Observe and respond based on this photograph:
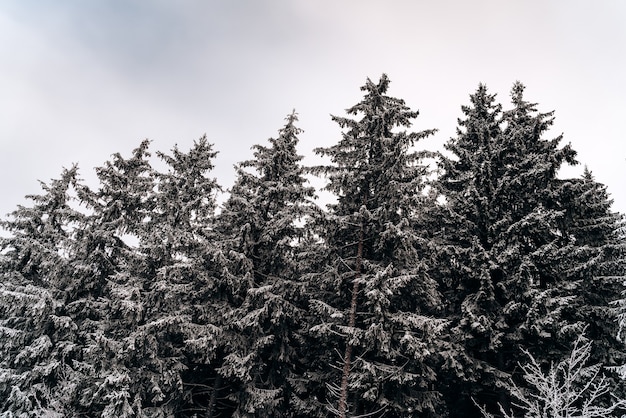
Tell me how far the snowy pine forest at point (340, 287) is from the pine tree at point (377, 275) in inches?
3.2

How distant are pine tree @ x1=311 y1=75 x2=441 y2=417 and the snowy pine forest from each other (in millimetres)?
80

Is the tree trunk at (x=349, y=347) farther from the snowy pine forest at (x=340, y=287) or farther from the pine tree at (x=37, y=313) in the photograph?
the pine tree at (x=37, y=313)

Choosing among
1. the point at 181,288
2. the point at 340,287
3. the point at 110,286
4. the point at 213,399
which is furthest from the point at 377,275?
the point at 110,286

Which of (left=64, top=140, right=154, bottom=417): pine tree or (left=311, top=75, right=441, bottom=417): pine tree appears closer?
(left=311, top=75, right=441, bottom=417): pine tree

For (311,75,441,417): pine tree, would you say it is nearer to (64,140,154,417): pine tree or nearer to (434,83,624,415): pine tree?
(434,83,624,415): pine tree

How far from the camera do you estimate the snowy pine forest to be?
13133mm

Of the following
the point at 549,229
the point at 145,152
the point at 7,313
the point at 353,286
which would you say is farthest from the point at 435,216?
the point at 7,313

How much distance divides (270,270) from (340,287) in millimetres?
3634

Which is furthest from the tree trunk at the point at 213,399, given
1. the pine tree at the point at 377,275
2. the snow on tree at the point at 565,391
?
the snow on tree at the point at 565,391

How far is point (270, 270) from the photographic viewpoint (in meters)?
16.5

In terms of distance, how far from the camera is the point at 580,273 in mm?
15586

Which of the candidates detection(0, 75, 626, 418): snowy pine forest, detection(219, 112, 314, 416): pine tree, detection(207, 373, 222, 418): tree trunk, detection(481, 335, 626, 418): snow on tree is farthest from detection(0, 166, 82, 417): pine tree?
detection(481, 335, 626, 418): snow on tree

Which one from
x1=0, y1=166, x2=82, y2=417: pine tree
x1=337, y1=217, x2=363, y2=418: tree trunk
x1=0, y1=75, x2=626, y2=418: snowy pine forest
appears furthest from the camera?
x1=0, y1=166, x2=82, y2=417: pine tree

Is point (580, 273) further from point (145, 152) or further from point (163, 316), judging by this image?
point (145, 152)
